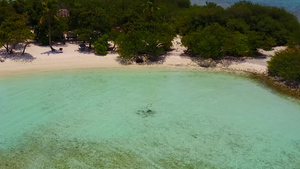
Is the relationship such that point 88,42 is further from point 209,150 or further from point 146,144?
point 209,150

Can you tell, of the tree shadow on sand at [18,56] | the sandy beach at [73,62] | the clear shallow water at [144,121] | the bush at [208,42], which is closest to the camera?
the clear shallow water at [144,121]

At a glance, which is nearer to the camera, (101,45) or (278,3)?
(101,45)

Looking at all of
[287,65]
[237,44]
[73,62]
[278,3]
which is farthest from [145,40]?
[278,3]

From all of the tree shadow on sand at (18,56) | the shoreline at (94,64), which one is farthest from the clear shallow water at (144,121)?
the tree shadow on sand at (18,56)

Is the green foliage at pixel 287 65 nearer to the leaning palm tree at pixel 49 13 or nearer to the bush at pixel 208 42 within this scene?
the bush at pixel 208 42

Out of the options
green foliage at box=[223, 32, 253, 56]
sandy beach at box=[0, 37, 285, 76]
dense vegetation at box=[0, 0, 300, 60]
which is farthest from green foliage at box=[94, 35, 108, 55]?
green foliage at box=[223, 32, 253, 56]

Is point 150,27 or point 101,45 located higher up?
point 150,27

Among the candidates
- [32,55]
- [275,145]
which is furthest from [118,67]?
[275,145]

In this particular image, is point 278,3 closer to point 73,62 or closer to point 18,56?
point 73,62
